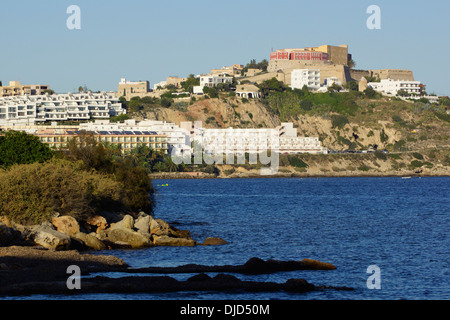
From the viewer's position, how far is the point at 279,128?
155500 mm

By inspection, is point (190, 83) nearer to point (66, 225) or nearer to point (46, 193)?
point (46, 193)

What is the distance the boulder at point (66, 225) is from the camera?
110 feet

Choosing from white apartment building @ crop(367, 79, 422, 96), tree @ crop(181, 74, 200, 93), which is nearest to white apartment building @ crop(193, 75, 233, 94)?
tree @ crop(181, 74, 200, 93)

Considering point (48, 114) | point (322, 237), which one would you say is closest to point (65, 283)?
point (322, 237)

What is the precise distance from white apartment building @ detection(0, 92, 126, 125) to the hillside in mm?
7335

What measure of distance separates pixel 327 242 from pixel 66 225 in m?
13.3

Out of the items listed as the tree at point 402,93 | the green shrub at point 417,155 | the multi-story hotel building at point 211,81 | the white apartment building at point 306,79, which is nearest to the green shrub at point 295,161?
the green shrub at point 417,155

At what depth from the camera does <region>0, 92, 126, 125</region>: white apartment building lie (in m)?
151

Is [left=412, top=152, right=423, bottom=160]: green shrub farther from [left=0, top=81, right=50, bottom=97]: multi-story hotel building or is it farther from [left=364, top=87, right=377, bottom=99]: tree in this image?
[left=0, top=81, right=50, bottom=97]: multi-story hotel building

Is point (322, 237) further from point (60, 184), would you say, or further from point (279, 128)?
point (279, 128)

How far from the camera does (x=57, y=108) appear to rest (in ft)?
504

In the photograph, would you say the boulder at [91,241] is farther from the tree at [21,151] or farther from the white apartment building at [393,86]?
the white apartment building at [393,86]

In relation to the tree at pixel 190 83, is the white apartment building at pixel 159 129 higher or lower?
lower

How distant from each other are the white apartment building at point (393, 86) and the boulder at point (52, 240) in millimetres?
158081
